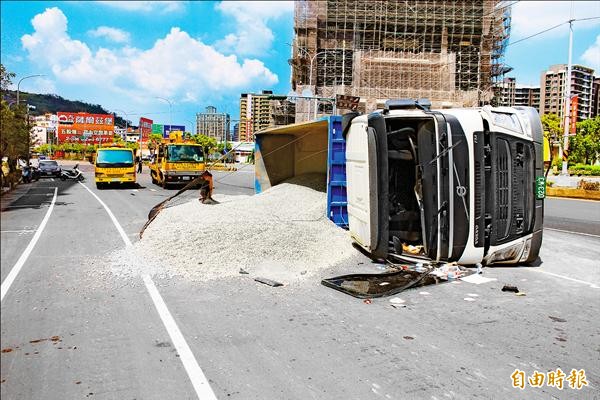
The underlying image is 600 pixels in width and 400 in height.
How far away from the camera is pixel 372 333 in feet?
15.9

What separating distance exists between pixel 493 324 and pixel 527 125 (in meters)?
3.90

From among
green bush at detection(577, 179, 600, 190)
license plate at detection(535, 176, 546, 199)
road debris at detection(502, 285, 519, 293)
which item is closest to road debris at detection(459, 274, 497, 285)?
road debris at detection(502, 285, 519, 293)

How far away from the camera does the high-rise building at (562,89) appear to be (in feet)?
206

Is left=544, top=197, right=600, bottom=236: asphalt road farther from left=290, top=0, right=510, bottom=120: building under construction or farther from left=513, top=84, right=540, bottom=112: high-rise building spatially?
left=513, top=84, right=540, bottom=112: high-rise building

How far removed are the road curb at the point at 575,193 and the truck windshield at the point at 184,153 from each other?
19467 mm

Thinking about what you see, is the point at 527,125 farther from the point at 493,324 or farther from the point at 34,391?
the point at 34,391

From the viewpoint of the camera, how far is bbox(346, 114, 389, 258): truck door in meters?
7.38

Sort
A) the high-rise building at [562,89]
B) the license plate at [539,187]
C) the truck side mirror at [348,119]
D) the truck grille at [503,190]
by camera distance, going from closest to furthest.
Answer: the truck grille at [503,190] → the license plate at [539,187] → the truck side mirror at [348,119] → the high-rise building at [562,89]

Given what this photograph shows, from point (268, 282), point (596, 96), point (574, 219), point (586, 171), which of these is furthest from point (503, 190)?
point (596, 96)

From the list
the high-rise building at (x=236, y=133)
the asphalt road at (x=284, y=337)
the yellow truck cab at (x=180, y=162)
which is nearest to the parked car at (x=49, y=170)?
the yellow truck cab at (x=180, y=162)

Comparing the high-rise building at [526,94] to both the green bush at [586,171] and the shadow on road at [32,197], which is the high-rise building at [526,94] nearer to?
the green bush at [586,171]

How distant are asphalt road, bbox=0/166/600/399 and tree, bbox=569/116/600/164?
59.7 metres

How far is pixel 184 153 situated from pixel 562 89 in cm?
6848

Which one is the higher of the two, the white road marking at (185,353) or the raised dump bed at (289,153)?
the raised dump bed at (289,153)
